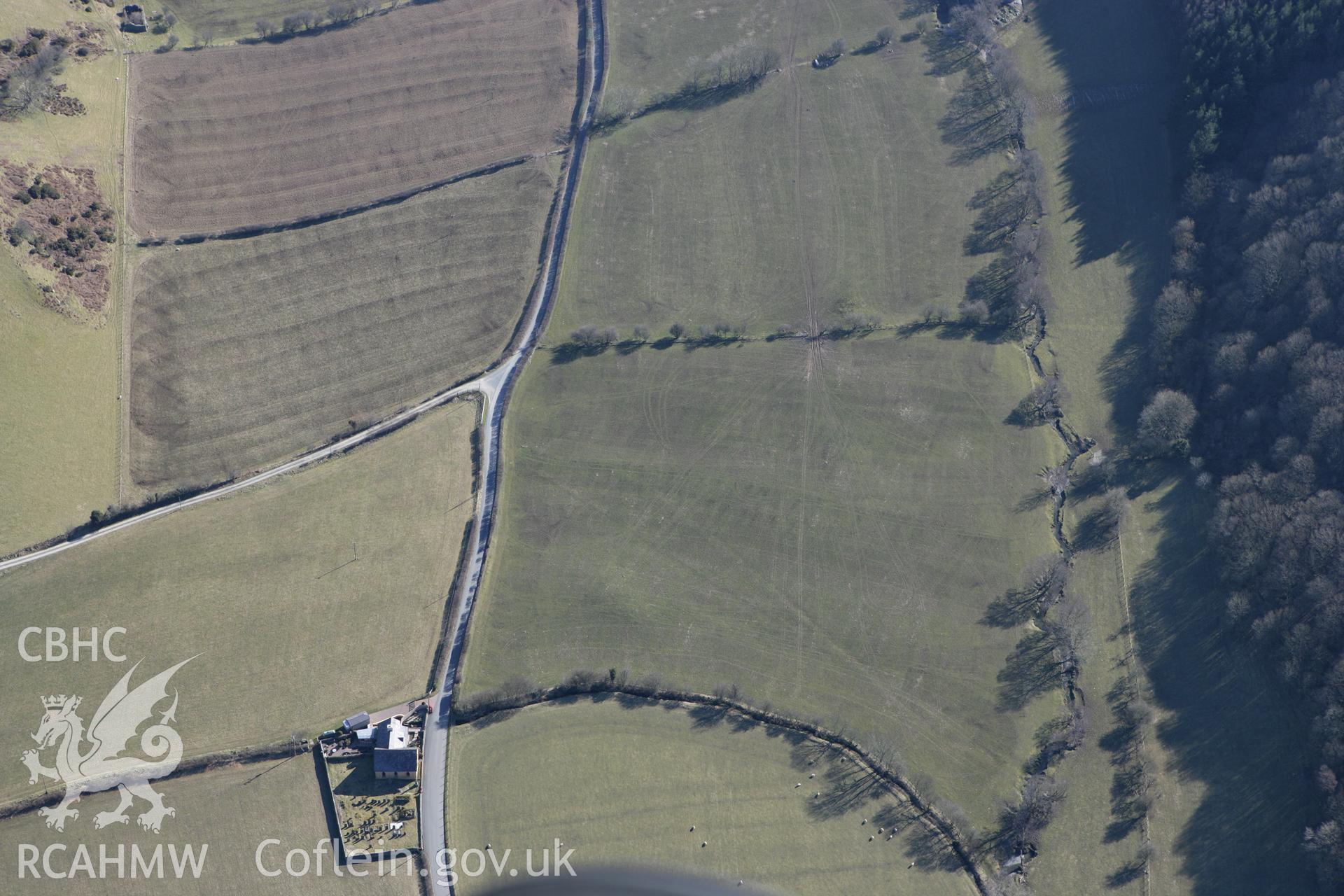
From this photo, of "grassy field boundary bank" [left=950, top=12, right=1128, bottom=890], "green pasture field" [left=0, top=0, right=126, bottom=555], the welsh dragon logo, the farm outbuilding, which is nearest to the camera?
the welsh dragon logo

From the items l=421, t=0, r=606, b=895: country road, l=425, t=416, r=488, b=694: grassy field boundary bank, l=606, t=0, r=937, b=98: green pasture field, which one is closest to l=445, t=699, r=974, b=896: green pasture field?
l=421, t=0, r=606, b=895: country road

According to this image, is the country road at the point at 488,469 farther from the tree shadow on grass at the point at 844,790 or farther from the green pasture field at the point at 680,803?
the tree shadow on grass at the point at 844,790

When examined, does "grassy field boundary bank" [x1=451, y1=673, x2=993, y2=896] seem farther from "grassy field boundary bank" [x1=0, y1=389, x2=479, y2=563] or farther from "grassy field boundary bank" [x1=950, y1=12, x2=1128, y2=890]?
"grassy field boundary bank" [x1=0, y1=389, x2=479, y2=563]

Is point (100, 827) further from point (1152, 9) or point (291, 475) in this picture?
point (1152, 9)

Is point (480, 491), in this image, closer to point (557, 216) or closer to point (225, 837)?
point (225, 837)

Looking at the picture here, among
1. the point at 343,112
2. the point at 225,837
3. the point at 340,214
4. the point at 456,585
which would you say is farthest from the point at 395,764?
the point at 343,112

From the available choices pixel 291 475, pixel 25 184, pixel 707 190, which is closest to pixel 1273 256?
pixel 707 190
